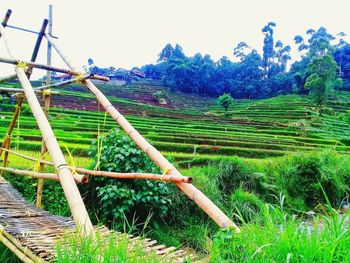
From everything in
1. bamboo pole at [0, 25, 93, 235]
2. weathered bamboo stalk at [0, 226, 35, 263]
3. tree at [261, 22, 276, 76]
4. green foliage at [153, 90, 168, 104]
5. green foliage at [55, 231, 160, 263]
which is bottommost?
weathered bamboo stalk at [0, 226, 35, 263]

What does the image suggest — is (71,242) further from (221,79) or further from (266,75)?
(266,75)

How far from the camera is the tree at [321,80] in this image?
2958 centimetres

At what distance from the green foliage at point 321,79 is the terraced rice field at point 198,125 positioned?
168 cm

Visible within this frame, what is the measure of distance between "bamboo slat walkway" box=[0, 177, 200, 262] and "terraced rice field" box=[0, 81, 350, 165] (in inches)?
48.6

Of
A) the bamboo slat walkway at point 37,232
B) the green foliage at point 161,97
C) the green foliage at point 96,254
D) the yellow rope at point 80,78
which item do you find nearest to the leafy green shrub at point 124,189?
the yellow rope at point 80,78

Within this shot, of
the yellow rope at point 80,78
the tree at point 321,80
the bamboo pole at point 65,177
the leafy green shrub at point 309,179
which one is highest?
the tree at point 321,80

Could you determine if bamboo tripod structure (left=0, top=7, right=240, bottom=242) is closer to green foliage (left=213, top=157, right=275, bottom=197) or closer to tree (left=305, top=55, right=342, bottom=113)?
green foliage (left=213, top=157, right=275, bottom=197)

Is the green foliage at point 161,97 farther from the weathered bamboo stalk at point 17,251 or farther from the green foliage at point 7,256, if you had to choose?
the weathered bamboo stalk at point 17,251

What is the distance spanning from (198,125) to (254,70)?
110ft

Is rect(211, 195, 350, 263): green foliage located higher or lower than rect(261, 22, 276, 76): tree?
lower

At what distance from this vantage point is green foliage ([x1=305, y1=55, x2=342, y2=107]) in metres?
29.6

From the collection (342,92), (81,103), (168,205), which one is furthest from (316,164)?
(342,92)

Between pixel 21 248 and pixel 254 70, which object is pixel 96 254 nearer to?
pixel 21 248

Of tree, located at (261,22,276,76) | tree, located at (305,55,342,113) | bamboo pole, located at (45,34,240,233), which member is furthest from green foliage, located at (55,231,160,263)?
tree, located at (261,22,276,76)
